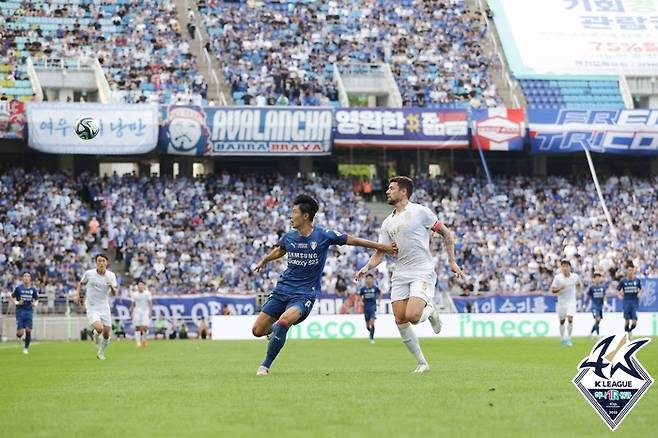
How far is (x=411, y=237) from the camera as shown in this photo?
60.7 feet

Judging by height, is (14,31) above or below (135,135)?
above

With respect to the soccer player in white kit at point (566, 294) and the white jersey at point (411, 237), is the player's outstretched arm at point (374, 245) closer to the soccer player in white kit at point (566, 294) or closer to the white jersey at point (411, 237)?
the white jersey at point (411, 237)

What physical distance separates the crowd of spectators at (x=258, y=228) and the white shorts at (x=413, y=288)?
31702 mm

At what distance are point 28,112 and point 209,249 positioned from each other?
32.3 feet

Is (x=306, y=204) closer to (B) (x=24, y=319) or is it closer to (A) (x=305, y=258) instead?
(A) (x=305, y=258)

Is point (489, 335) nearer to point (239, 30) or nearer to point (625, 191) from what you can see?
point (625, 191)

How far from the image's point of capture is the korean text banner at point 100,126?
5478cm

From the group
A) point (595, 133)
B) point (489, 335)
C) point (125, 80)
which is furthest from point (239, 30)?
point (489, 335)

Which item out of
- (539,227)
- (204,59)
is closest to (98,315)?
(539,227)

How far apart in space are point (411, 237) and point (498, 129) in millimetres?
42040

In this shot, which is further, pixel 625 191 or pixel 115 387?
pixel 625 191

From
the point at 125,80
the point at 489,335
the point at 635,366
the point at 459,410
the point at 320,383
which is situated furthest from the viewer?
the point at 125,80

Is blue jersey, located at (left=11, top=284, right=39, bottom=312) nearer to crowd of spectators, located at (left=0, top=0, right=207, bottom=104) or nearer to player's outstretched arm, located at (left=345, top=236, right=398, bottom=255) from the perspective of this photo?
player's outstretched arm, located at (left=345, top=236, right=398, bottom=255)

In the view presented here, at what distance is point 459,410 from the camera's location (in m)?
12.2
